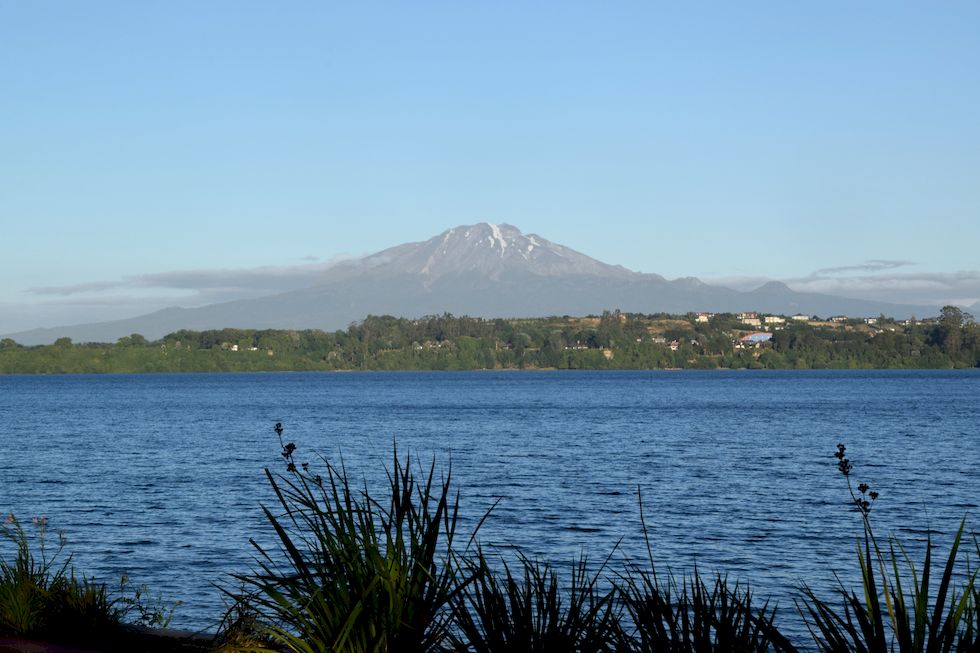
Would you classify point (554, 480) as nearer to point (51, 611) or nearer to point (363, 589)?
point (51, 611)

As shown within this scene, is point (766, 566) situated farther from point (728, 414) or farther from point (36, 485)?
point (728, 414)

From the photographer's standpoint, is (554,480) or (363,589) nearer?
(363,589)

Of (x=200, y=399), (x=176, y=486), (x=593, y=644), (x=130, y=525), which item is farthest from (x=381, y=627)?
(x=200, y=399)

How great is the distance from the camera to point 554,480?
4406 centimetres

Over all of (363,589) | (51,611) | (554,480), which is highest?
(363,589)

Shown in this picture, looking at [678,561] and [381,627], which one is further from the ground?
[381,627]

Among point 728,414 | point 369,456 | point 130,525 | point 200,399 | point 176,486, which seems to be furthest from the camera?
point 200,399

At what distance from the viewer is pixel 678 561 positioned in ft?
82.6

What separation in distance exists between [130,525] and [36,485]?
13.7 meters

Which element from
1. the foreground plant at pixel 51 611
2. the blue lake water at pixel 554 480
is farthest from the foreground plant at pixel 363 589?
the foreground plant at pixel 51 611

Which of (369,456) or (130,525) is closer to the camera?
(130,525)

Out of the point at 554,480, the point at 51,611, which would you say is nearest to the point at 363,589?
the point at 51,611

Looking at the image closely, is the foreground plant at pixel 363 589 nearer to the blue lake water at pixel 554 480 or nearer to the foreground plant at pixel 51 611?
the blue lake water at pixel 554 480

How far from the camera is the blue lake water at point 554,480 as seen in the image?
1022 inches
